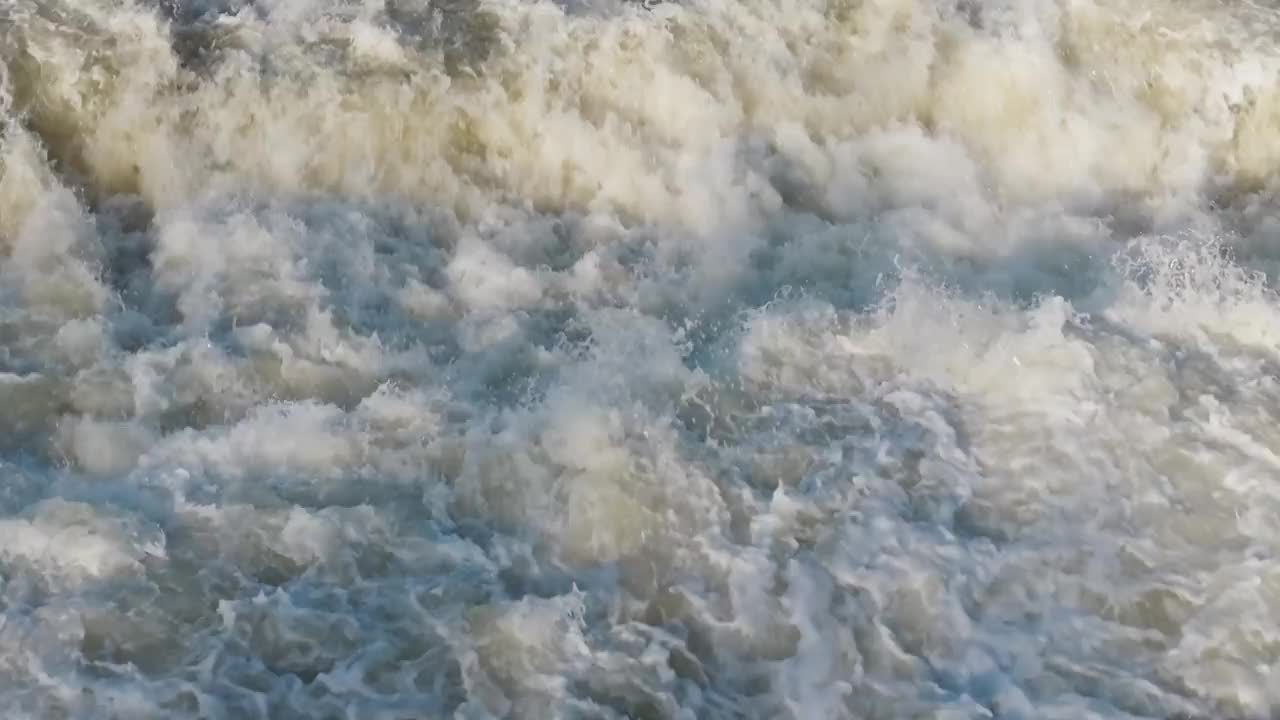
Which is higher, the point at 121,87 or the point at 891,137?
the point at 891,137

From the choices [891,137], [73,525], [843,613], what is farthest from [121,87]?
[843,613]

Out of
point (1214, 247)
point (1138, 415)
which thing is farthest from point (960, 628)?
point (1214, 247)

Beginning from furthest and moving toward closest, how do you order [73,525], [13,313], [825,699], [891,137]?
[891,137], [13,313], [73,525], [825,699]

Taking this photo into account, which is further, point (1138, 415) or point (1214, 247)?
point (1214, 247)

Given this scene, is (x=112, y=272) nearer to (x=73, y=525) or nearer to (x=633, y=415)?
(x=73, y=525)

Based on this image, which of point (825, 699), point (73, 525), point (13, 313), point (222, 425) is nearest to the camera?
point (825, 699)

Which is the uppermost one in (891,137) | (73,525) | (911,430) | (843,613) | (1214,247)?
(1214,247)
